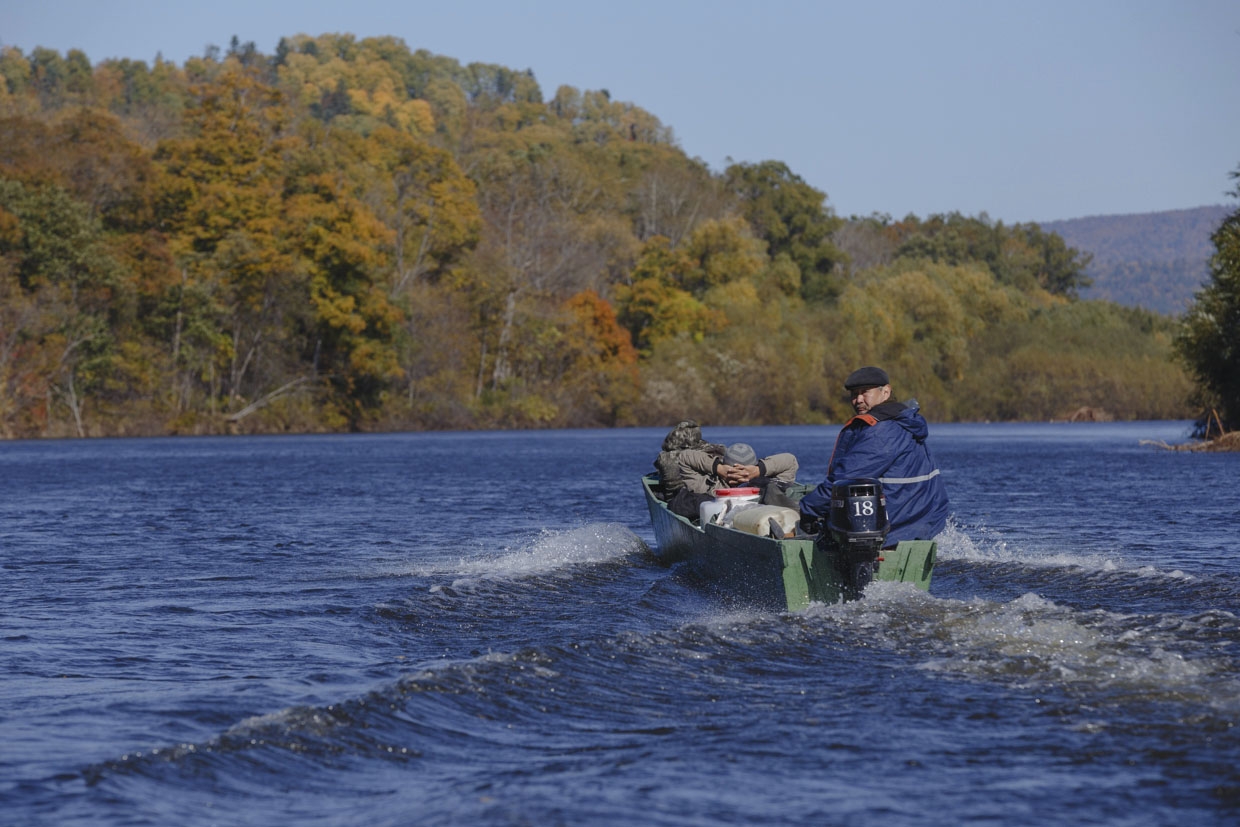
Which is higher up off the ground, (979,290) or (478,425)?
(979,290)

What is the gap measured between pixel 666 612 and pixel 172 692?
16.9 feet

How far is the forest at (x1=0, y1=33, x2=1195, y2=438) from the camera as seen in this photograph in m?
61.0

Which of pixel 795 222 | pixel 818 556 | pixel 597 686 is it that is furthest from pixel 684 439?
pixel 795 222

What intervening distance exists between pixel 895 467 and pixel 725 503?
114 inches

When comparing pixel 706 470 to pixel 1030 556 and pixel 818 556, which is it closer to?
pixel 1030 556

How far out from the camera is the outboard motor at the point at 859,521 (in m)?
10.5

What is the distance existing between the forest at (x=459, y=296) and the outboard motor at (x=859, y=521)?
52089 mm

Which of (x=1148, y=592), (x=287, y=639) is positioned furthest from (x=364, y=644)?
(x=1148, y=592)

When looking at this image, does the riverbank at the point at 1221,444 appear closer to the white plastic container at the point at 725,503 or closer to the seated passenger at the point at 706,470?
the seated passenger at the point at 706,470

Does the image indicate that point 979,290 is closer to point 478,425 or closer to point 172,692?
point 478,425

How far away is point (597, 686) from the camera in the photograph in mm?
9148

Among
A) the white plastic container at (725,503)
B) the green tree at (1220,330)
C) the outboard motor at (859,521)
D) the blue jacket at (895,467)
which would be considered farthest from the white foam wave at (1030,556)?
the green tree at (1220,330)

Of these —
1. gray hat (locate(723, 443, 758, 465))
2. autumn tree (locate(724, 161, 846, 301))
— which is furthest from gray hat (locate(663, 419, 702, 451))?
autumn tree (locate(724, 161, 846, 301))

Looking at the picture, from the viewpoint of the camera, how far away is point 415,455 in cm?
4594
